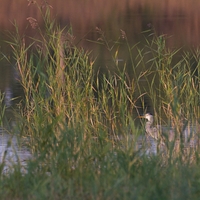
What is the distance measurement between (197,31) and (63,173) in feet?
45.1

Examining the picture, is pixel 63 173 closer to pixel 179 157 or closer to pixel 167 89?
pixel 179 157

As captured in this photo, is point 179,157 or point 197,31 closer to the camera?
point 179,157

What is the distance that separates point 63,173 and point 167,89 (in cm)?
170

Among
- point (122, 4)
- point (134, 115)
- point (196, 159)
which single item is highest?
point (196, 159)

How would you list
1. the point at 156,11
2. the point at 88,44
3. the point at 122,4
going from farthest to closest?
the point at 122,4 < the point at 156,11 < the point at 88,44

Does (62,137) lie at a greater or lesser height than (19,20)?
greater

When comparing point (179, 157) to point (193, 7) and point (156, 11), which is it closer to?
point (156, 11)

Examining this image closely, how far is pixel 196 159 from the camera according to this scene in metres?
5.16

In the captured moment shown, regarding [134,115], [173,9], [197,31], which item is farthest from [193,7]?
[134,115]

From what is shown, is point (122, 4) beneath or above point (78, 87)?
beneath

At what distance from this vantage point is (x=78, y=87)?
6.11 m

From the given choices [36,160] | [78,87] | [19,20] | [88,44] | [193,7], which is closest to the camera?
[36,160]

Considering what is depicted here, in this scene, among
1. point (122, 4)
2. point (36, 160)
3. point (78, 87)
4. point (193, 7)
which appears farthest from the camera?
point (122, 4)

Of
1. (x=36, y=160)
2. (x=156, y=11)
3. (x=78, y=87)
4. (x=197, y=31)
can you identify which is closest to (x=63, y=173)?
(x=36, y=160)
